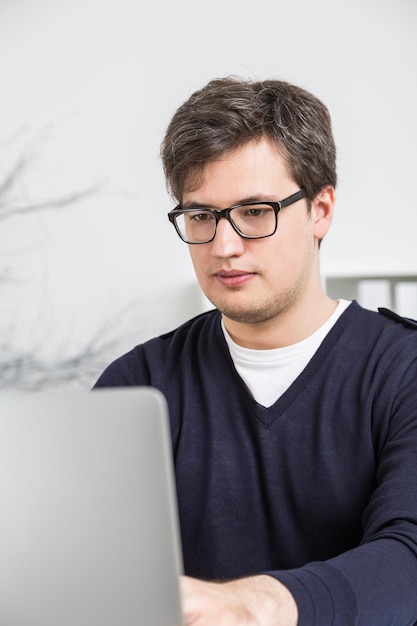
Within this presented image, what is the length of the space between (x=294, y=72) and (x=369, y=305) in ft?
2.75

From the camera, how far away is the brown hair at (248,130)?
1.51m

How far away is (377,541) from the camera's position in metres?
1.11

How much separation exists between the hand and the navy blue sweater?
0.40 m

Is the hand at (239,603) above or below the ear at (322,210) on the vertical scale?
below

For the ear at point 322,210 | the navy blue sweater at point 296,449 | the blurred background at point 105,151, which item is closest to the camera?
the navy blue sweater at point 296,449

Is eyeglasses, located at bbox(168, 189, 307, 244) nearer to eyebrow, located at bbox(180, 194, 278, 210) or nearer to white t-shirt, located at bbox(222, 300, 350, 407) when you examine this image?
eyebrow, located at bbox(180, 194, 278, 210)

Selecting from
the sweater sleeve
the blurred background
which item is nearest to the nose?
the sweater sleeve

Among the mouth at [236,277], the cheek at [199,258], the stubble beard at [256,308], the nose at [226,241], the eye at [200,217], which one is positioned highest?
the eye at [200,217]

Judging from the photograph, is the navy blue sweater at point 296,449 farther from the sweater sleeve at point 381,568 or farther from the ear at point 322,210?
the ear at point 322,210

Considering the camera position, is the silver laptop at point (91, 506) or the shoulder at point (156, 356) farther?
the shoulder at point (156, 356)

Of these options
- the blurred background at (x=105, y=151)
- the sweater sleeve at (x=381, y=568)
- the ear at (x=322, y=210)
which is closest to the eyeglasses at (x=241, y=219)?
the ear at (x=322, y=210)

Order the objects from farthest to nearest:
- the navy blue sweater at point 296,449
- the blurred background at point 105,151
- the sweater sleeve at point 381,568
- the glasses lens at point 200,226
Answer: the blurred background at point 105,151, the glasses lens at point 200,226, the navy blue sweater at point 296,449, the sweater sleeve at point 381,568

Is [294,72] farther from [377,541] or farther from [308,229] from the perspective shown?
[377,541]

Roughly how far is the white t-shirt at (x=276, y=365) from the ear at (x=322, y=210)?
0.57ft
